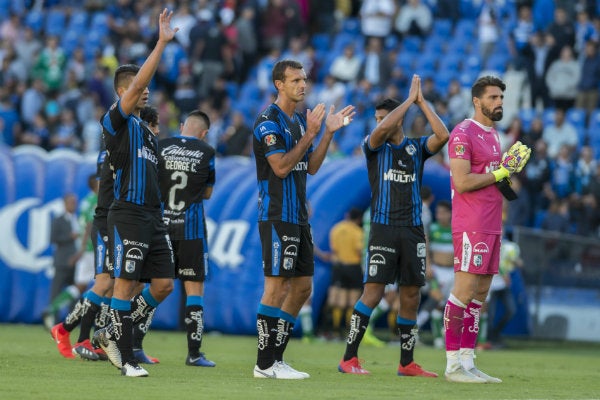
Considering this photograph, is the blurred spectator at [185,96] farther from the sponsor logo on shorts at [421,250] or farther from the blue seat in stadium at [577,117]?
the sponsor logo on shorts at [421,250]

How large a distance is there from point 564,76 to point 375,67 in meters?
3.99

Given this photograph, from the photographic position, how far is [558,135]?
2303 centimetres

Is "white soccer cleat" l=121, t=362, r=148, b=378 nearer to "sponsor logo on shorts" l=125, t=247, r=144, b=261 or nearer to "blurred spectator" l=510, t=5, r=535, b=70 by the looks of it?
"sponsor logo on shorts" l=125, t=247, r=144, b=261

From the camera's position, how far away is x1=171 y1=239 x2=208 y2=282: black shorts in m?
12.9

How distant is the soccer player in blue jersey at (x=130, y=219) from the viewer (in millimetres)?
10805

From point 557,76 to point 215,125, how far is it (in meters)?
6.93

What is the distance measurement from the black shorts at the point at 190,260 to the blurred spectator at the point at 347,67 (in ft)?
46.7

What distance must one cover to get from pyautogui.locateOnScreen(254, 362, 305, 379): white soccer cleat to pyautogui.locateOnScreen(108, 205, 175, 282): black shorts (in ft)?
4.06

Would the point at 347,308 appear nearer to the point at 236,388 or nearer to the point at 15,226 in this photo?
the point at 15,226

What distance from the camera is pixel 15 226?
21.2m

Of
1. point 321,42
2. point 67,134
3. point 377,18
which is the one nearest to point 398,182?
point 67,134

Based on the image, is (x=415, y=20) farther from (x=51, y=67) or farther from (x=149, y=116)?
(x=149, y=116)

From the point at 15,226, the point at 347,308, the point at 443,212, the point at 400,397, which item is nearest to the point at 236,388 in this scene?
the point at 400,397

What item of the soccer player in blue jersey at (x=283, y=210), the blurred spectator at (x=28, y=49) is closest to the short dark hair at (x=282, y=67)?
the soccer player in blue jersey at (x=283, y=210)
